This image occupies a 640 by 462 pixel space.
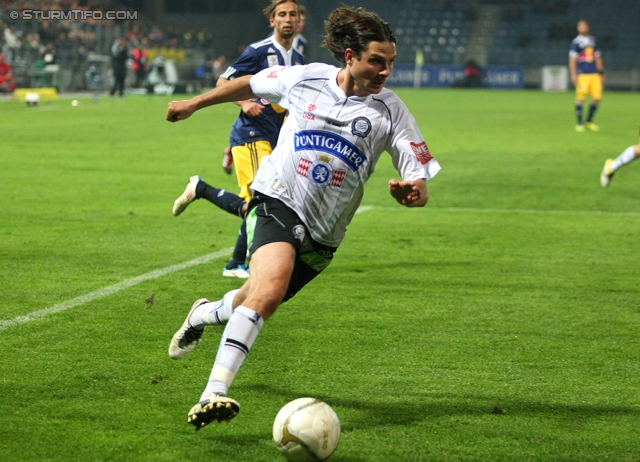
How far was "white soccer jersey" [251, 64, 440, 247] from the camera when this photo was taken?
457 centimetres

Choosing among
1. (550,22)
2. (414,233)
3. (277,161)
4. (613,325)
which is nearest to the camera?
(277,161)

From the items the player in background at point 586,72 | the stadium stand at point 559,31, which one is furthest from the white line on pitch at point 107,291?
the stadium stand at point 559,31

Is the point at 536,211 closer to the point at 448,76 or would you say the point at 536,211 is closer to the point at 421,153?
the point at 421,153

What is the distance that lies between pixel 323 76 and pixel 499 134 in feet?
60.3

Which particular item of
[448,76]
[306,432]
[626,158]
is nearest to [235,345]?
[306,432]

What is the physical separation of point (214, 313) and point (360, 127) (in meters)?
1.20

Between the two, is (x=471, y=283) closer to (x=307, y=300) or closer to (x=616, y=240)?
(x=307, y=300)

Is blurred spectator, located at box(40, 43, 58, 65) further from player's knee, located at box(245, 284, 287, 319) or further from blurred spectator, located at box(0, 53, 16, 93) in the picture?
player's knee, located at box(245, 284, 287, 319)

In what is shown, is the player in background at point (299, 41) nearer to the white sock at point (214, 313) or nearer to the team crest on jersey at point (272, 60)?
the team crest on jersey at point (272, 60)

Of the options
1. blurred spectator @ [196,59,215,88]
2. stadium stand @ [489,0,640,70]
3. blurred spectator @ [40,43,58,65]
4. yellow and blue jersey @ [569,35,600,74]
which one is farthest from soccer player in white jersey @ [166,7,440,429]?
stadium stand @ [489,0,640,70]

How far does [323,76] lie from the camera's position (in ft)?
15.5

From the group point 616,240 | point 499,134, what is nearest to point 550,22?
point 499,134

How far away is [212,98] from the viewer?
475 centimetres

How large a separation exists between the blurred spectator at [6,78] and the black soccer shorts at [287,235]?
110ft
